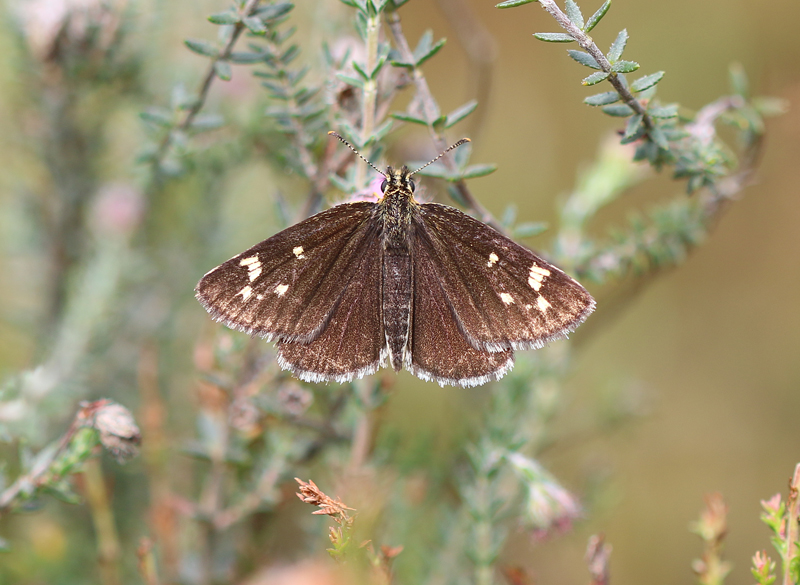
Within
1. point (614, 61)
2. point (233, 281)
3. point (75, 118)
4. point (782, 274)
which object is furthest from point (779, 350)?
point (75, 118)

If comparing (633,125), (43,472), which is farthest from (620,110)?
(43,472)

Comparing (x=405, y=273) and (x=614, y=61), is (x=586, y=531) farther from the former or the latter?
(x=614, y=61)

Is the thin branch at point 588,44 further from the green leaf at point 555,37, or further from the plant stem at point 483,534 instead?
the plant stem at point 483,534

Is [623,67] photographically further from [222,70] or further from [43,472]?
[43,472]

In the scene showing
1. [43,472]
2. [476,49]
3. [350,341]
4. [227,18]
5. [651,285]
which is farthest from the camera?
[651,285]

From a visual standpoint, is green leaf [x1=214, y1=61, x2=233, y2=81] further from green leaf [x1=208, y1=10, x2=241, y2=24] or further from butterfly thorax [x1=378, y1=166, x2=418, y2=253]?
butterfly thorax [x1=378, y1=166, x2=418, y2=253]

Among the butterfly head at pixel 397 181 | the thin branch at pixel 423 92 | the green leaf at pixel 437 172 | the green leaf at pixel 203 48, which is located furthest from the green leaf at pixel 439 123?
the green leaf at pixel 203 48
